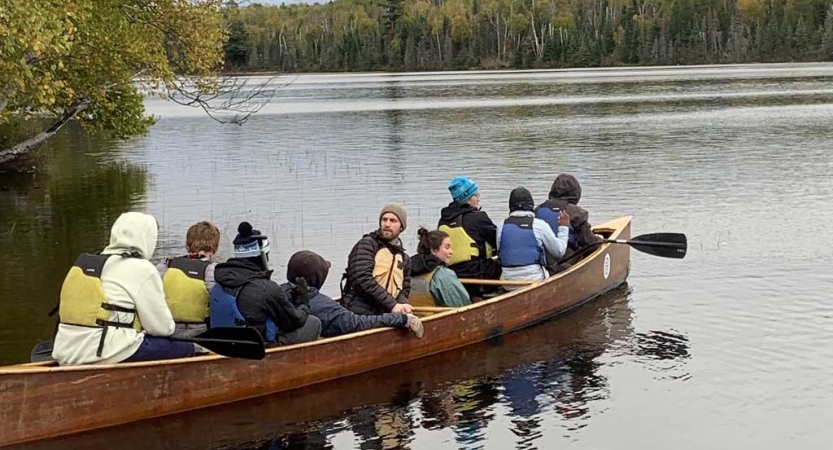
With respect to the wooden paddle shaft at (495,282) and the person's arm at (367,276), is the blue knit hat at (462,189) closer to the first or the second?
the wooden paddle shaft at (495,282)

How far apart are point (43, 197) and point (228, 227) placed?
7417mm

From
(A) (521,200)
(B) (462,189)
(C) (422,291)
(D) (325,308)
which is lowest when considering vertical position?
(C) (422,291)

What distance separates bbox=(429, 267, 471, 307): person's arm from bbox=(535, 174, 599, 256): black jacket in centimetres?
203

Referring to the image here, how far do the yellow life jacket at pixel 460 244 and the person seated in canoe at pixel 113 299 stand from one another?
15.1 ft

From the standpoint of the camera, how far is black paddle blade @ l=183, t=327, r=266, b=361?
941 centimetres

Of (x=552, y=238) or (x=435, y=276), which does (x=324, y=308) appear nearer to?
(x=435, y=276)

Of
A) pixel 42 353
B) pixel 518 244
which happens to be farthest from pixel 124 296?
pixel 518 244

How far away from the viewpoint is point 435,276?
12.1 metres

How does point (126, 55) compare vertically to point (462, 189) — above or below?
above

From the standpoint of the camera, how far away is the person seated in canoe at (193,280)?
9.66 meters

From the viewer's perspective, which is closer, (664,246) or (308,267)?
(308,267)

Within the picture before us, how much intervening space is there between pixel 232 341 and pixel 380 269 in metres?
2.24

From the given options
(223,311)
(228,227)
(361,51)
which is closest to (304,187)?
(228,227)

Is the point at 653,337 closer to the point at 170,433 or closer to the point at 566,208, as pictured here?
the point at 566,208
